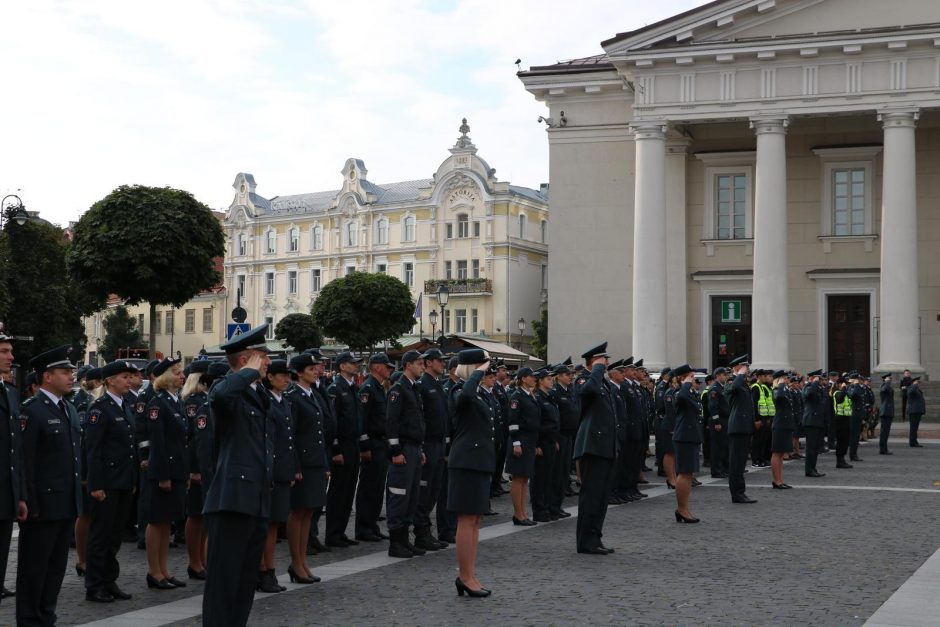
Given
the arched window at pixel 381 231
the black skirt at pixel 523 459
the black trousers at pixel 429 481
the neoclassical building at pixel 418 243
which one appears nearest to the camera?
the black trousers at pixel 429 481

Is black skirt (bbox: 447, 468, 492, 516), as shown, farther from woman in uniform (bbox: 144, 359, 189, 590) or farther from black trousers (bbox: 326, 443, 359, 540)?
black trousers (bbox: 326, 443, 359, 540)

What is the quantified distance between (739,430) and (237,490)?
1171cm

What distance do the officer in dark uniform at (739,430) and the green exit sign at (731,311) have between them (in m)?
25.4

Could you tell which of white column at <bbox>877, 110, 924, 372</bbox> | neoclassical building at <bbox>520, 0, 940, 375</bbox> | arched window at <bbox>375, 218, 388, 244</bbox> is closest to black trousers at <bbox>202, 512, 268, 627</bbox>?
neoclassical building at <bbox>520, 0, 940, 375</bbox>

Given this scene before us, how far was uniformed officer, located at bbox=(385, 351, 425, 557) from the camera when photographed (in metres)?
12.3

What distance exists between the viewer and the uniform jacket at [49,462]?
8547 mm

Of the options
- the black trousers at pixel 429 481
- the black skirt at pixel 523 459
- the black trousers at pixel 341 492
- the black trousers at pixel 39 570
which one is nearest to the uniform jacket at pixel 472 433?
the black trousers at pixel 429 481

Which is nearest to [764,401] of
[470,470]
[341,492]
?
[341,492]

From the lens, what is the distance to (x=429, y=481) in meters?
13.5

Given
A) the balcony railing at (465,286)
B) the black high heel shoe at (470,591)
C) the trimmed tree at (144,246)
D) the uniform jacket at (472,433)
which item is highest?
the balcony railing at (465,286)

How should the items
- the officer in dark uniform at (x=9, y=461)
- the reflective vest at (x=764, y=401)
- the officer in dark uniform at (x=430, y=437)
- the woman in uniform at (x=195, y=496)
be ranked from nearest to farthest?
1. the officer in dark uniform at (x=9, y=461)
2. the woman in uniform at (x=195, y=496)
3. the officer in dark uniform at (x=430, y=437)
4. the reflective vest at (x=764, y=401)

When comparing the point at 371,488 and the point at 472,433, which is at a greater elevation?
the point at 472,433

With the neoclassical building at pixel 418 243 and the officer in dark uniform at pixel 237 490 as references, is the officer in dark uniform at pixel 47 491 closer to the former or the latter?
the officer in dark uniform at pixel 237 490

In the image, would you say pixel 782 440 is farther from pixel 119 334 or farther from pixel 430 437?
pixel 119 334
